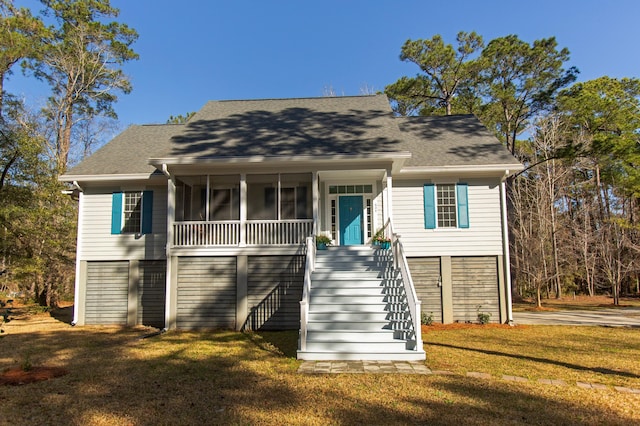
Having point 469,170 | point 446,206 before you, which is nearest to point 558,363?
point 446,206

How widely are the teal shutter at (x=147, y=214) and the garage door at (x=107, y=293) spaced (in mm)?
1206

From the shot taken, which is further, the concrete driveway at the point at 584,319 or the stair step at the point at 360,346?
the concrete driveway at the point at 584,319

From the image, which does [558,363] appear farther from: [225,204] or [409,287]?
[225,204]

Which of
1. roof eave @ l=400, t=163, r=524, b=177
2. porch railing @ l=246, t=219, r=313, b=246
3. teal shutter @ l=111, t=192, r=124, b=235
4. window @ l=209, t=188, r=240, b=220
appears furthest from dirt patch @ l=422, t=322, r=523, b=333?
teal shutter @ l=111, t=192, r=124, b=235

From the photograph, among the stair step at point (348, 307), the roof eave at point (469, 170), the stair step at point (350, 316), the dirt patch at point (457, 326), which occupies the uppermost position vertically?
the roof eave at point (469, 170)

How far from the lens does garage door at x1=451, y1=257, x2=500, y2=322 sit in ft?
38.2

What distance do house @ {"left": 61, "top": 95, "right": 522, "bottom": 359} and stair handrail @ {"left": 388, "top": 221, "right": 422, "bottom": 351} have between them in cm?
13

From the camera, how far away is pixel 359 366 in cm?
675

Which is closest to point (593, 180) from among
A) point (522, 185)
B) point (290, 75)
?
point (522, 185)

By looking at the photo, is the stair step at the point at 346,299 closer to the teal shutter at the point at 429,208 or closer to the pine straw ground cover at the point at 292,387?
the pine straw ground cover at the point at 292,387

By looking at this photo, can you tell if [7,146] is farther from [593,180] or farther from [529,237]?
[593,180]

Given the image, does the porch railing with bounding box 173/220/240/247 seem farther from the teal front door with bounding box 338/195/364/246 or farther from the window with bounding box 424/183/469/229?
the window with bounding box 424/183/469/229

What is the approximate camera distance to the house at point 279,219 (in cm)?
1084

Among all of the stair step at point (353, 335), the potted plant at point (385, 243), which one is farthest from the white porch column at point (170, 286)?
the potted plant at point (385, 243)
